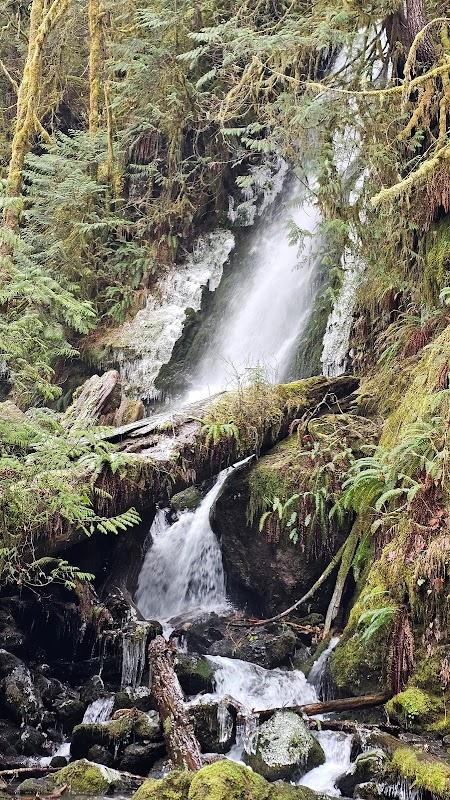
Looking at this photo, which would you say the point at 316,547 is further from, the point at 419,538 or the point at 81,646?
the point at 81,646

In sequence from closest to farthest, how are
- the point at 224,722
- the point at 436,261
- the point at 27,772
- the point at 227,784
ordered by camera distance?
1. the point at 227,784
2. the point at 27,772
3. the point at 224,722
4. the point at 436,261

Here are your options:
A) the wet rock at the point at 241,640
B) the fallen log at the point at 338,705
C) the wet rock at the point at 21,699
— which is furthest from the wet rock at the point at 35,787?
the wet rock at the point at 241,640

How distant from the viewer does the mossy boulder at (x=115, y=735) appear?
19.7 feet

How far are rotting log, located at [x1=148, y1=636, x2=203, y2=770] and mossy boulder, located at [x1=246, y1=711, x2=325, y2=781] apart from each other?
511 mm

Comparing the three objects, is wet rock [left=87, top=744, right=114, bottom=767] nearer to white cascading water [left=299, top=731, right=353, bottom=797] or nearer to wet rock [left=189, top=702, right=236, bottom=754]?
wet rock [left=189, top=702, right=236, bottom=754]

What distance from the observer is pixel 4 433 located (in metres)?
6.48

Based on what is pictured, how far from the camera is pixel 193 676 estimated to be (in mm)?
7004

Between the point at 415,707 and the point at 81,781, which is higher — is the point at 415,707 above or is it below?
below

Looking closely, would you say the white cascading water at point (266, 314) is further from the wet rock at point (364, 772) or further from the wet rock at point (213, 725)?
the wet rock at point (364, 772)

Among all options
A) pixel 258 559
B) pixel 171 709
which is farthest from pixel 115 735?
pixel 258 559

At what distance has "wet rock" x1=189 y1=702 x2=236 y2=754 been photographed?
19.7 ft

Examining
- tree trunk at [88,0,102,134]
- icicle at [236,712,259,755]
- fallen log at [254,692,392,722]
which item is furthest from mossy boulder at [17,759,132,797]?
tree trunk at [88,0,102,134]

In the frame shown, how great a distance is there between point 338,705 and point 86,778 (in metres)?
2.21

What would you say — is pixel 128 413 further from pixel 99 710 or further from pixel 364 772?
pixel 364 772
